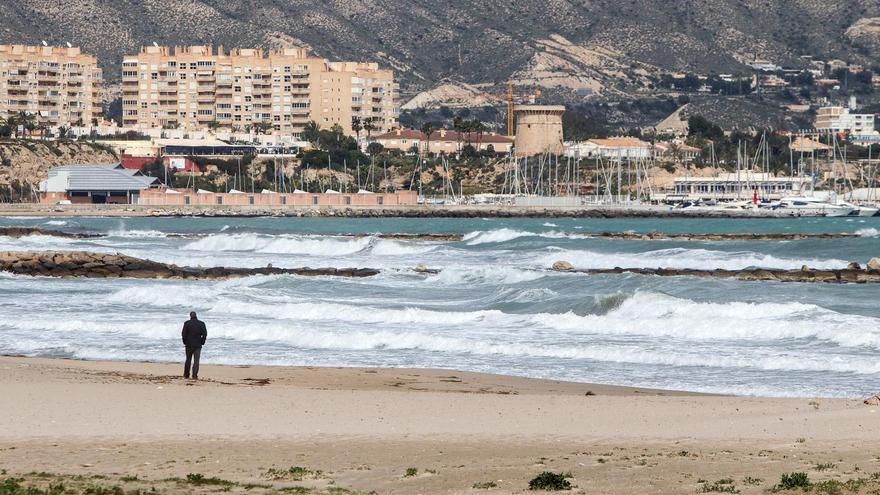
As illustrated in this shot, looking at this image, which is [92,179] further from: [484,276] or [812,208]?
[484,276]

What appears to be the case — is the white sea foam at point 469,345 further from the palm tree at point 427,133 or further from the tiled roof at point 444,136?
the tiled roof at point 444,136

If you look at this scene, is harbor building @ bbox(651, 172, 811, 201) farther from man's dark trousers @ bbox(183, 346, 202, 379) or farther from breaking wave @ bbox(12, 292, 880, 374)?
man's dark trousers @ bbox(183, 346, 202, 379)

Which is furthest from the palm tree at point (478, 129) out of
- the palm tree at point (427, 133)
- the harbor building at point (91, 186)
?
the harbor building at point (91, 186)

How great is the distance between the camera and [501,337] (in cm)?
3053

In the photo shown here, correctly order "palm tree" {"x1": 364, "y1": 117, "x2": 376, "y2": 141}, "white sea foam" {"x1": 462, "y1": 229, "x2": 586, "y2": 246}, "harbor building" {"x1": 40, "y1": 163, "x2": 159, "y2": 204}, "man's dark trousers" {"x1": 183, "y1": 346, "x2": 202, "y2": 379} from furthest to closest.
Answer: "palm tree" {"x1": 364, "y1": 117, "x2": 376, "y2": 141} → "harbor building" {"x1": 40, "y1": 163, "x2": 159, "y2": 204} → "white sea foam" {"x1": 462, "y1": 229, "x2": 586, "y2": 246} → "man's dark trousers" {"x1": 183, "y1": 346, "x2": 202, "y2": 379}

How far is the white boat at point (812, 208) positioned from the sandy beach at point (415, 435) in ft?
396

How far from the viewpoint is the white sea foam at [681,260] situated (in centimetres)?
5833

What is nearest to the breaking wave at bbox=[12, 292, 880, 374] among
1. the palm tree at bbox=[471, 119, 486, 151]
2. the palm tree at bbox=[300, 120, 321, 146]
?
the palm tree at bbox=[471, 119, 486, 151]

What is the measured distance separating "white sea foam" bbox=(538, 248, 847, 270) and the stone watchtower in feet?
394

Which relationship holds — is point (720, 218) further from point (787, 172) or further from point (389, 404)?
point (389, 404)

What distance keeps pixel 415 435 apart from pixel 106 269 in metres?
35.7

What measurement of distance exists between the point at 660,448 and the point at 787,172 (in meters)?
170

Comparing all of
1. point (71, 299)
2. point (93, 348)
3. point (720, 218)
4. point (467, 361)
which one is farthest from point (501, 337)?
point (720, 218)

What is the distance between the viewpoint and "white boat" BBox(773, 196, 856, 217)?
139125mm
